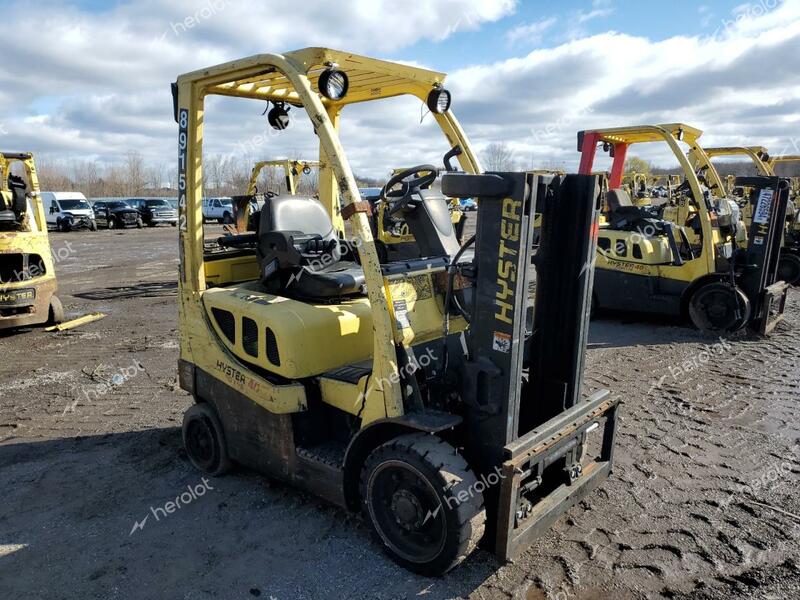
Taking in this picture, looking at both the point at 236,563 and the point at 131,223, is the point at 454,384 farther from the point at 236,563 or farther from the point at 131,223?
the point at 131,223

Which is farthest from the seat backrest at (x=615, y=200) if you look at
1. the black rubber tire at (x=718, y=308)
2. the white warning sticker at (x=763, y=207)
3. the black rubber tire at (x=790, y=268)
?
the black rubber tire at (x=790, y=268)

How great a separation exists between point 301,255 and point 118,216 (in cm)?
3433

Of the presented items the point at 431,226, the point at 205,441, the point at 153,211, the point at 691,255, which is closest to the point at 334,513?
the point at 205,441

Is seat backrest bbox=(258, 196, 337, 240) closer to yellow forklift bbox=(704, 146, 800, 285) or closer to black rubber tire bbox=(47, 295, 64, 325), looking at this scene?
black rubber tire bbox=(47, 295, 64, 325)

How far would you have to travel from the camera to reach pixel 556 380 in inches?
140

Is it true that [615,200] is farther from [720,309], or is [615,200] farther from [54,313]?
[54,313]

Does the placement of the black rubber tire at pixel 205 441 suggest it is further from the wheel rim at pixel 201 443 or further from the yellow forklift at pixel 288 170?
the yellow forklift at pixel 288 170

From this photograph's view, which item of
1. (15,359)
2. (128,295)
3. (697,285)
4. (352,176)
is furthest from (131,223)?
(352,176)

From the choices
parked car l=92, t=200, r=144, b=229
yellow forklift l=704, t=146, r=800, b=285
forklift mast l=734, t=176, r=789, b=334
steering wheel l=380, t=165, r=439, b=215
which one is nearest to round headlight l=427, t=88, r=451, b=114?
steering wheel l=380, t=165, r=439, b=215

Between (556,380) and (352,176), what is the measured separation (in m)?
1.71

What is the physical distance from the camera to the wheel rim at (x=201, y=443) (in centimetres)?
438

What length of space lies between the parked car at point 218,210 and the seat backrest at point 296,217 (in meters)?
33.9

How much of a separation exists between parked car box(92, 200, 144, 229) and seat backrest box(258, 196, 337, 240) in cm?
3348

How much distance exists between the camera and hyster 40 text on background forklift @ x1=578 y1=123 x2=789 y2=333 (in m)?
8.15
